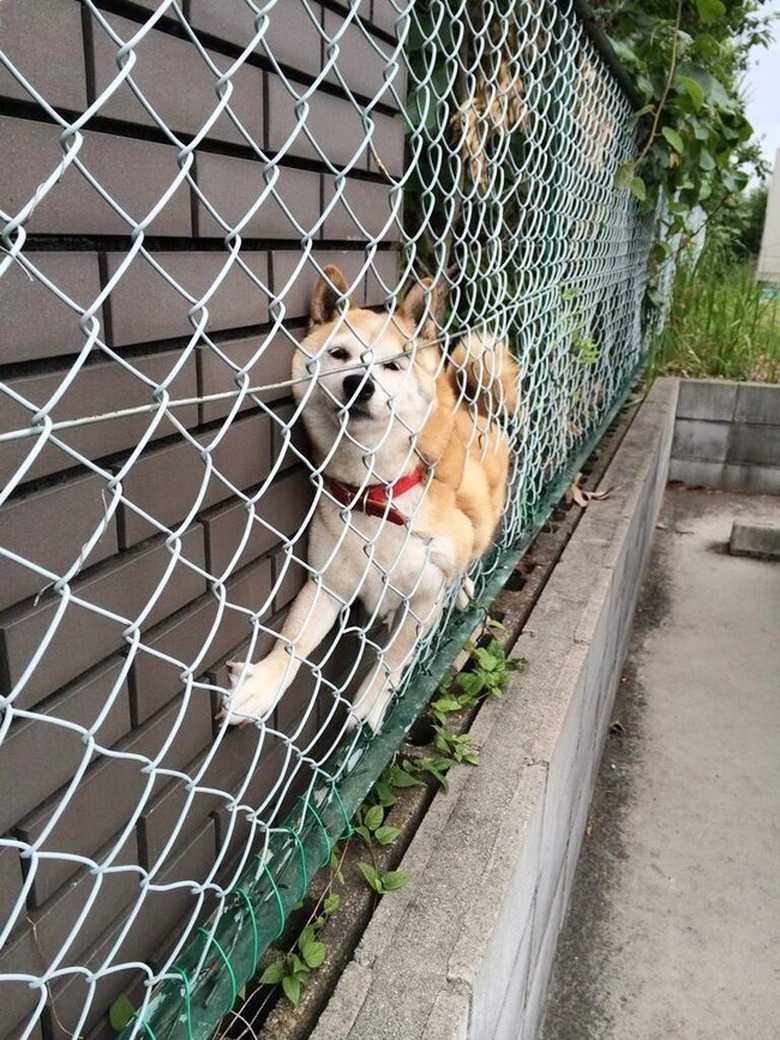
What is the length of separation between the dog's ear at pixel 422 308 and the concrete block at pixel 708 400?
4.81 m

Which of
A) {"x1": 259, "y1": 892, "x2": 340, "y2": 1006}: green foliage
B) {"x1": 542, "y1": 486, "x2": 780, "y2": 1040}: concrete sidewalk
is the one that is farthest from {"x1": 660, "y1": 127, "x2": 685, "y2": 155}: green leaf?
{"x1": 259, "y1": 892, "x2": 340, "y2": 1006}: green foliage

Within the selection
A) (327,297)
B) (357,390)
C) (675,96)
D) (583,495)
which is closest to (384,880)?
(357,390)

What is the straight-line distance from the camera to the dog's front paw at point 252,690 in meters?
1.34

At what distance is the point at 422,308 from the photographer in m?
1.86

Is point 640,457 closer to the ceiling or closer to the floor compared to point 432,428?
closer to the floor

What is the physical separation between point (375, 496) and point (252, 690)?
0.51 metres

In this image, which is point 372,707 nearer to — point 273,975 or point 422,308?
point 273,975

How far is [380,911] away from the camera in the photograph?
4.65 ft

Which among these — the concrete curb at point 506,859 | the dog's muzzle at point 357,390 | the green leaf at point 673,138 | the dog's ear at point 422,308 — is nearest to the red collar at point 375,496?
the dog's muzzle at point 357,390

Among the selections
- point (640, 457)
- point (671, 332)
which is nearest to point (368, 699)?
point (640, 457)

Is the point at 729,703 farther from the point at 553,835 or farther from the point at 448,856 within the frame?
the point at 448,856

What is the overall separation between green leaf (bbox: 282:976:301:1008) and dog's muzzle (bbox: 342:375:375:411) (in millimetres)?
923

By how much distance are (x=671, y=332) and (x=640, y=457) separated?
2900 mm

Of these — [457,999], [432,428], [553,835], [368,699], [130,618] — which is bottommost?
[553,835]
